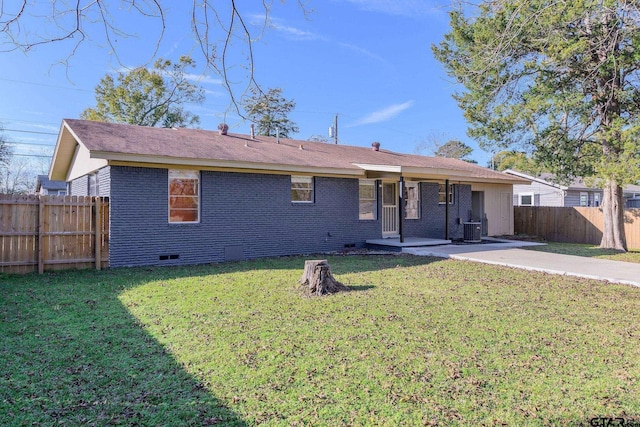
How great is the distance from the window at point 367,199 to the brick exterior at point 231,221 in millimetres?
269

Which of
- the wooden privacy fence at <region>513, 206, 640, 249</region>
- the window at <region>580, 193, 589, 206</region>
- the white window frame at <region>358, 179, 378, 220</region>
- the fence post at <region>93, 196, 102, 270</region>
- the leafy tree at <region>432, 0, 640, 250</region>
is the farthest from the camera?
the window at <region>580, 193, 589, 206</region>

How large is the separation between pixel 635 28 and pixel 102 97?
28040mm

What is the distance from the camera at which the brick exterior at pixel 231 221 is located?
10.0 m

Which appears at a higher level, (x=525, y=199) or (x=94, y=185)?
(x=525, y=199)

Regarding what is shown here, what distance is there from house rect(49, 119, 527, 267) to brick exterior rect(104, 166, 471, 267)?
0.03m

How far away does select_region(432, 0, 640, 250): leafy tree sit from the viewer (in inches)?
443

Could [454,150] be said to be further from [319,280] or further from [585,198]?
[319,280]

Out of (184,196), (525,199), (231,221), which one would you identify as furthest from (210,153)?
(525,199)

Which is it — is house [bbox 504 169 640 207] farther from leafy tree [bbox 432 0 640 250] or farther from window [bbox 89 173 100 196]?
window [bbox 89 173 100 196]

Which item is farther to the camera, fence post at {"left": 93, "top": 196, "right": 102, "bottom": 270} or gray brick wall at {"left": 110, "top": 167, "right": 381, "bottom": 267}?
gray brick wall at {"left": 110, "top": 167, "right": 381, "bottom": 267}

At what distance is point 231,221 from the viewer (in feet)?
38.0

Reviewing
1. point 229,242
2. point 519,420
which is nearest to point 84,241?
point 229,242

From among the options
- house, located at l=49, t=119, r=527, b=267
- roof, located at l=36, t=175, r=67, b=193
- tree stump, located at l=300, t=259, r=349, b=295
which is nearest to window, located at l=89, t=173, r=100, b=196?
house, located at l=49, t=119, r=527, b=267

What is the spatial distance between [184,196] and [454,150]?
121 feet
